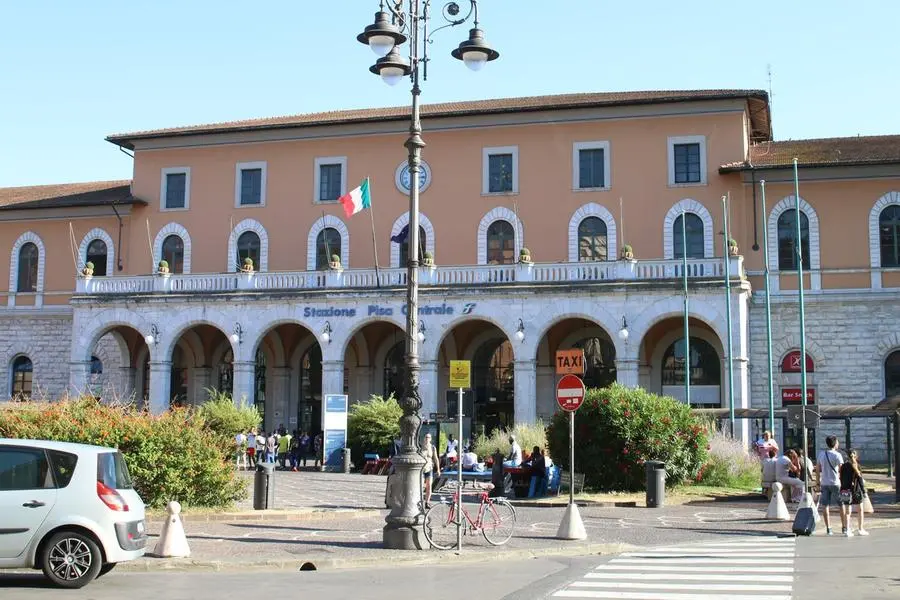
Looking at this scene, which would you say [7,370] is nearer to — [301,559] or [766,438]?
[766,438]

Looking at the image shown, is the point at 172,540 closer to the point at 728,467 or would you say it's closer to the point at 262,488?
the point at 262,488

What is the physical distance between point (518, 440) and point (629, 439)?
677 centimetres

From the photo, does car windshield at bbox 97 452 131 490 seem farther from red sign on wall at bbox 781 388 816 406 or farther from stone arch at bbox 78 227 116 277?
stone arch at bbox 78 227 116 277

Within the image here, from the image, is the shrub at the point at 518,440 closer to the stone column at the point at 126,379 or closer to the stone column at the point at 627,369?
the stone column at the point at 627,369

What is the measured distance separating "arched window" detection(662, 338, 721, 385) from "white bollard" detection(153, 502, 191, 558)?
26587 millimetres

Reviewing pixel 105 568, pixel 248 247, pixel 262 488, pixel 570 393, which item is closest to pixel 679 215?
pixel 248 247

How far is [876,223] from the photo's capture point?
124 feet

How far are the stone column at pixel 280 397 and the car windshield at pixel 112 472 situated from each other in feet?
98.9

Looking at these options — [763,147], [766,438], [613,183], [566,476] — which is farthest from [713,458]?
[763,147]

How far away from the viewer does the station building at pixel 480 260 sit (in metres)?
36.7

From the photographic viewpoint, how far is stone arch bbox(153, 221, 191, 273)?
145 feet

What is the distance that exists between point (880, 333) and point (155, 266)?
88.4 feet

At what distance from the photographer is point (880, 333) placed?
122 ft

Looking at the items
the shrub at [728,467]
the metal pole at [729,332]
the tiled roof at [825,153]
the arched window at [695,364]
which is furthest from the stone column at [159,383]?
the tiled roof at [825,153]
